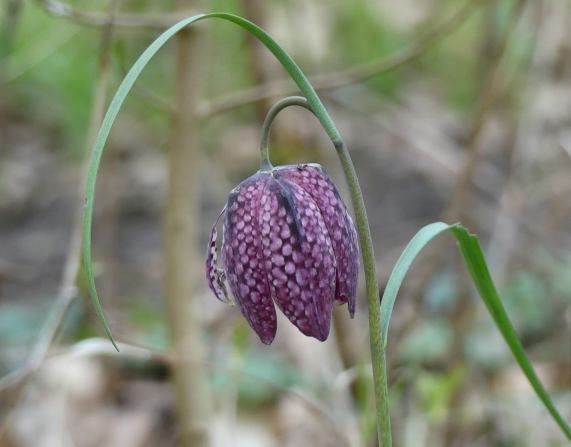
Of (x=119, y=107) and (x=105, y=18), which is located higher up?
(x=105, y=18)

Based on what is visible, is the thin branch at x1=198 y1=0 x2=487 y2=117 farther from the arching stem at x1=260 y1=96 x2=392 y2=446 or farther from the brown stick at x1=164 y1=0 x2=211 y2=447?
the arching stem at x1=260 y1=96 x2=392 y2=446

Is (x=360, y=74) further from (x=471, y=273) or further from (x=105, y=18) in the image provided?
(x=471, y=273)

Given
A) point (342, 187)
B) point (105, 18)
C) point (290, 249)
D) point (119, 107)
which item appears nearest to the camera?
point (119, 107)

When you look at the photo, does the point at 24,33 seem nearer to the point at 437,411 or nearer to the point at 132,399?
the point at 132,399

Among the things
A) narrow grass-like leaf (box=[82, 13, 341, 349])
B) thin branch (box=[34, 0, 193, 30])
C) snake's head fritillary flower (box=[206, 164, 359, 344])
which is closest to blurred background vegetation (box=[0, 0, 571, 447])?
thin branch (box=[34, 0, 193, 30])

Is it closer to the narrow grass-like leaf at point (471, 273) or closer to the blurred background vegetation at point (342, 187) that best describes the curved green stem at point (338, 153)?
the narrow grass-like leaf at point (471, 273)

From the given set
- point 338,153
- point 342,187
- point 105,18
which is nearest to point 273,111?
point 338,153

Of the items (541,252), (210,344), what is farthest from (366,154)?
(210,344)

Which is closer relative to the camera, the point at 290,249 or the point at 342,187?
the point at 290,249

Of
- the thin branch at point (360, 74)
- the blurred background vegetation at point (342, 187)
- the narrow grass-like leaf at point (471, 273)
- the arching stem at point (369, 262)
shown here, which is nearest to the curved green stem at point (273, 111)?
the arching stem at point (369, 262)
